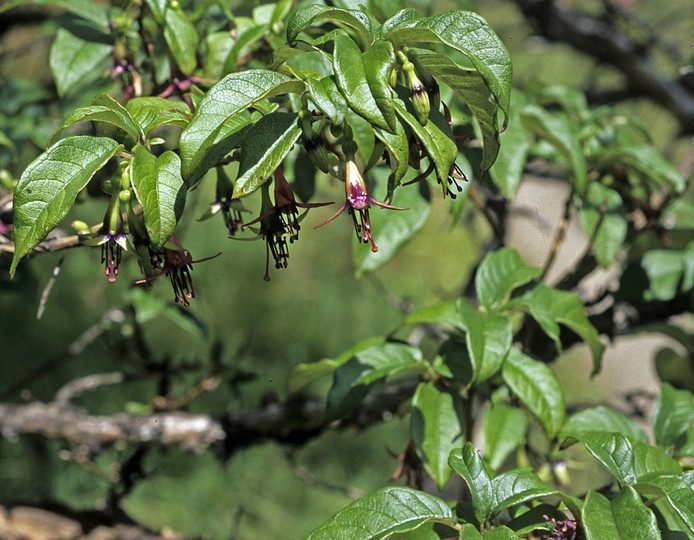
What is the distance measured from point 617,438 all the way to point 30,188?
1.70 feet

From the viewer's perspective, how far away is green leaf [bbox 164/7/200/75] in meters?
0.70

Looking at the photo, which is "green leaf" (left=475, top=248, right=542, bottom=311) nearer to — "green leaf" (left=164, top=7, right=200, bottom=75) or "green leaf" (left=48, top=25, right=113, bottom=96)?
"green leaf" (left=164, top=7, right=200, bottom=75)

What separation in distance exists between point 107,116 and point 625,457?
50cm

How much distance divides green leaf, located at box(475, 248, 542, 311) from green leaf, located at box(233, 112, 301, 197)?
14.7 inches

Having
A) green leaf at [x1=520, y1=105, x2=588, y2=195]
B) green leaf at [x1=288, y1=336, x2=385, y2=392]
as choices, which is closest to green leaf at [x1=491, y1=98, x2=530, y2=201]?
green leaf at [x1=520, y1=105, x2=588, y2=195]

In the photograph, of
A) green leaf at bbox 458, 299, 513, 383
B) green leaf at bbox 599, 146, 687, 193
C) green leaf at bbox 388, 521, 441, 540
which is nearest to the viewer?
green leaf at bbox 388, 521, 441, 540

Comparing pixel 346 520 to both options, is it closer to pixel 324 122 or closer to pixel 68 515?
pixel 324 122

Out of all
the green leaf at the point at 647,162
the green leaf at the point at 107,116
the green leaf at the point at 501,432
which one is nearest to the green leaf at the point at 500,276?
the green leaf at the point at 501,432

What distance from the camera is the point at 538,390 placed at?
0.70 metres

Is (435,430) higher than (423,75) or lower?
lower

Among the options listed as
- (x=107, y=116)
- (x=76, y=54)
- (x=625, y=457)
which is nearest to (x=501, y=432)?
(x=625, y=457)

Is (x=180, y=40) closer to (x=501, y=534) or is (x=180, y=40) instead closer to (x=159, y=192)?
(x=159, y=192)

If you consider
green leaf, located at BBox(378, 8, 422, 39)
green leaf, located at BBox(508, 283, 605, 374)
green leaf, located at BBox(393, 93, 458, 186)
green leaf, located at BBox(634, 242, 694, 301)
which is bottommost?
green leaf, located at BBox(634, 242, 694, 301)

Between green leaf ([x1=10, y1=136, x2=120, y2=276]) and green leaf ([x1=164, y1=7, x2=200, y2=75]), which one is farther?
green leaf ([x1=164, y1=7, x2=200, y2=75])
